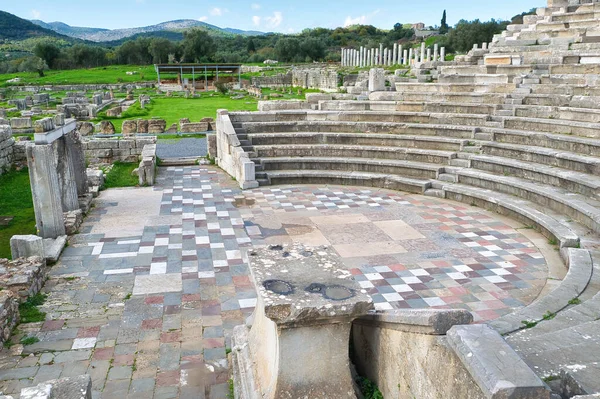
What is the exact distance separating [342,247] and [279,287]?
4338 mm

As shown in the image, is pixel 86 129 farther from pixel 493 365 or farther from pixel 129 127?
pixel 493 365

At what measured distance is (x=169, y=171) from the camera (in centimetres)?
1340

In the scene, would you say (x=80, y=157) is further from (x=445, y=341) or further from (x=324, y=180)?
(x=445, y=341)

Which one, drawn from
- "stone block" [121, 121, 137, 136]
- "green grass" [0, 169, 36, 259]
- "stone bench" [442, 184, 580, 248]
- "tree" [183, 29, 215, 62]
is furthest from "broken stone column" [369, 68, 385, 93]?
"tree" [183, 29, 215, 62]

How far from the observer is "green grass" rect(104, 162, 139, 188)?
12.0 m

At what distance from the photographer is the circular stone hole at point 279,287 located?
A: 11.2 ft

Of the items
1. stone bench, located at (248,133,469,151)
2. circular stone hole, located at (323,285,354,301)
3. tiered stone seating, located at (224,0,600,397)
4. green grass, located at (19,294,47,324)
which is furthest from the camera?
stone bench, located at (248,133,469,151)

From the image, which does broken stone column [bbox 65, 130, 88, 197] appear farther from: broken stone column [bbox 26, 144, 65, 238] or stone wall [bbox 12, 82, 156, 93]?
stone wall [bbox 12, 82, 156, 93]

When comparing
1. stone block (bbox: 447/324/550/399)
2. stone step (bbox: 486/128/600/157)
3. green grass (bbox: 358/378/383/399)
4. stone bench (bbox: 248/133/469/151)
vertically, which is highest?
stone block (bbox: 447/324/550/399)

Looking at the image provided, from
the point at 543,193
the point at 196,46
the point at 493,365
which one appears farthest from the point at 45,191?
the point at 196,46

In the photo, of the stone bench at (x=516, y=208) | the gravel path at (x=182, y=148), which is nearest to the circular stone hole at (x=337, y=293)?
the stone bench at (x=516, y=208)

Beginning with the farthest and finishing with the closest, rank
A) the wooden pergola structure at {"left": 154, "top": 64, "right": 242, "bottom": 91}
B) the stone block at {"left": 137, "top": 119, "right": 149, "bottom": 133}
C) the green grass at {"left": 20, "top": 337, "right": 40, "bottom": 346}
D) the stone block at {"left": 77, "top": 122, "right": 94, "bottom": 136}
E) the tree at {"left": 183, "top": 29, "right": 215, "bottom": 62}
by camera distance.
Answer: the tree at {"left": 183, "top": 29, "right": 215, "bottom": 62} → the wooden pergola structure at {"left": 154, "top": 64, "right": 242, "bottom": 91} → the stone block at {"left": 77, "top": 122, "right": 94, "bottom": 136} → the stone block at {"left": 137, "top": 119, "right": 149, "bottom": 133} → the green grass at {"left": 20, "top": 337, "right": 40, "bottom": 346}

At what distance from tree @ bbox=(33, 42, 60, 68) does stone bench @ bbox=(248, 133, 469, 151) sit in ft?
244

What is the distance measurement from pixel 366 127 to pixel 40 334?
30.9 ft
